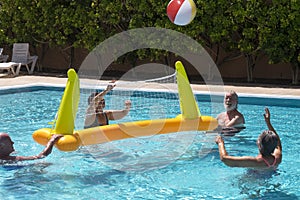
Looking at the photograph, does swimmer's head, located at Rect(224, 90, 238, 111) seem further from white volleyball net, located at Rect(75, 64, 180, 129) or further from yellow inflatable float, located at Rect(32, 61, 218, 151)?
white volleyball net, located at Rect(75, 64, 180, 129)

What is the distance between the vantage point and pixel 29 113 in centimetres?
1008

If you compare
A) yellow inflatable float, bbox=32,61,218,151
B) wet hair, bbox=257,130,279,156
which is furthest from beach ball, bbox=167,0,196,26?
wet hair, bbox=257,130,279,156

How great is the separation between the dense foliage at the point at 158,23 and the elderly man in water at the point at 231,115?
4.75 metres

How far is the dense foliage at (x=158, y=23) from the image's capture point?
38.1 feet

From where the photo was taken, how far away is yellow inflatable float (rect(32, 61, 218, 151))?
6.06 m

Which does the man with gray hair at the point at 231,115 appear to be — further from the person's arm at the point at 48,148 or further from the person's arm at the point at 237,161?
the person's arm at the point at 48,148

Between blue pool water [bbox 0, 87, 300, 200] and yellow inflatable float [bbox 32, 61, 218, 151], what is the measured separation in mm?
305

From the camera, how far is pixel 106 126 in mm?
6465

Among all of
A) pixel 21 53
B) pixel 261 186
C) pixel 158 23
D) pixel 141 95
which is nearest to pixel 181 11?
pixel 261 186

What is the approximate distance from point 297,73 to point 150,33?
3.50 meters

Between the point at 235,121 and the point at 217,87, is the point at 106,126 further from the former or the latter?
the point at 217,87

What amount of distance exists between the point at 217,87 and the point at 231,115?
16.6 ft

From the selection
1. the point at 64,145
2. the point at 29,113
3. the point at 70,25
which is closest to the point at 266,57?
the point at 70,25

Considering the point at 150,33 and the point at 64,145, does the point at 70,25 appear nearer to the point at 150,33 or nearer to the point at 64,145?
the point at 150,33
